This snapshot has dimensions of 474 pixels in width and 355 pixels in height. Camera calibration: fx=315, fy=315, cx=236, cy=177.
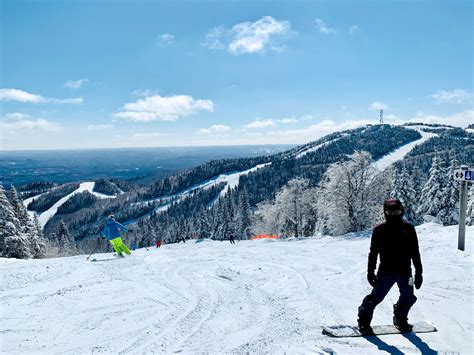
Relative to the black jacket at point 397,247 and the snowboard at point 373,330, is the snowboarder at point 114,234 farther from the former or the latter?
the black jacket at point 397,247

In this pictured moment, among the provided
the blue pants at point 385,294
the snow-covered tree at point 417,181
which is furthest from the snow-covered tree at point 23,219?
the snow-covered tree at point 417,181

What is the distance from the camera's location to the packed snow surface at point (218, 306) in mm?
4992

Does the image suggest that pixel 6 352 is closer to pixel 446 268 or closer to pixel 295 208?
pixel 446 268

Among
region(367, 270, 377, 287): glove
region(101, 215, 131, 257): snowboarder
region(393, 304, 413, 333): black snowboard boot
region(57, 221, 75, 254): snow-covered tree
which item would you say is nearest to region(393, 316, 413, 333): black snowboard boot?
region(393, 304, 413, 333): black snowboard boot

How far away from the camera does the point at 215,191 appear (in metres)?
197

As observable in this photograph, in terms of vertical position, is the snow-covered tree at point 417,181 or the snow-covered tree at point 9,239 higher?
the snow-covered tree at point 417,181

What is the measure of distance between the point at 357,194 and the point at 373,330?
26.1 m

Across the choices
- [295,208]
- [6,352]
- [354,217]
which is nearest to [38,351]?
[6,352]

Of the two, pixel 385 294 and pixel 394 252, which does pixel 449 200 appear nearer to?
pixel 385 294

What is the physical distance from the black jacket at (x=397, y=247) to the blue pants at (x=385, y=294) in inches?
4.8

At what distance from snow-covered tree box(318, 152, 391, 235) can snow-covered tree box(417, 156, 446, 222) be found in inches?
449

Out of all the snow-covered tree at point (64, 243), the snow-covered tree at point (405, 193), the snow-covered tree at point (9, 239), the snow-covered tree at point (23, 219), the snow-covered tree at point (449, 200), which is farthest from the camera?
the snow-covered tree at point (64, 243)

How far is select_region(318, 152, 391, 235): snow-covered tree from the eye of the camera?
2922cm

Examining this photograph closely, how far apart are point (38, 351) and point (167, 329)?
2014mm
